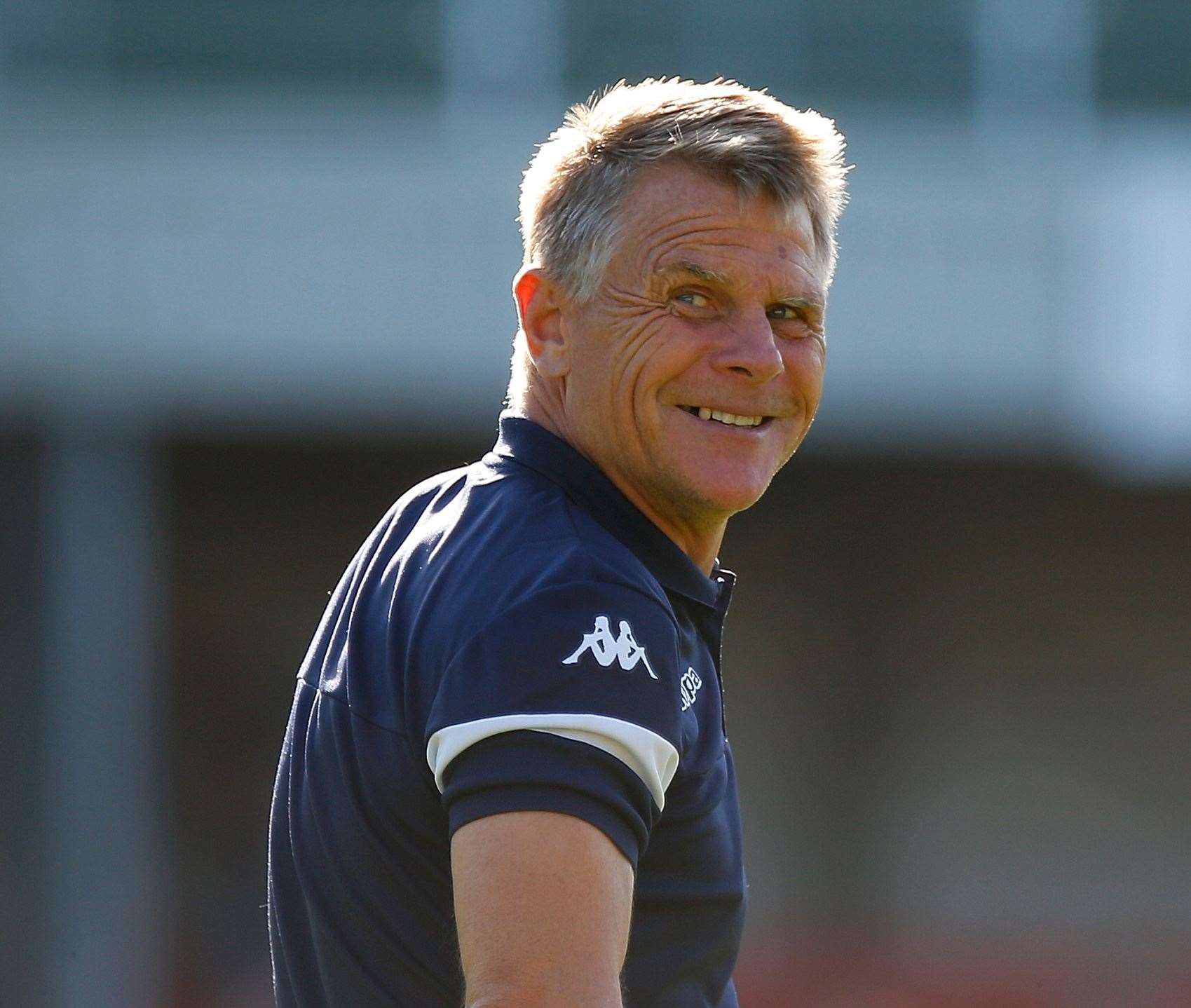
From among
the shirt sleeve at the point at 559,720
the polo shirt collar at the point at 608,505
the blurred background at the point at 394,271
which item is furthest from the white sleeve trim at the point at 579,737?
the blurred background at the point at 394,271

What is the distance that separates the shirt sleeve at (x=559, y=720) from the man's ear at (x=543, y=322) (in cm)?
53

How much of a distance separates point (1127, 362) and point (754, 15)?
8.99ft

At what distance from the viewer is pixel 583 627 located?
1774 mm

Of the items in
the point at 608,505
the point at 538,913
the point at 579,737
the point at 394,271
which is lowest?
the point at 394,271

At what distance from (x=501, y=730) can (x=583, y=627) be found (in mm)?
136

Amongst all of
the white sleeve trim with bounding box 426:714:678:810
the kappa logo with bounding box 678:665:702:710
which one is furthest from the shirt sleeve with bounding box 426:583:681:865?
the kappa logo with bounding box 678:665:702:710

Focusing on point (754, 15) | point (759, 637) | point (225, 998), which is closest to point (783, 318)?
point (754, 15)

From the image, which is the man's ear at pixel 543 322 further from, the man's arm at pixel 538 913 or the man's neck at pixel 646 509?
the man's arm at pixel 538 913

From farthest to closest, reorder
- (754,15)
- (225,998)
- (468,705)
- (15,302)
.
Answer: (225,998), (754,15), (15,302), (468,705)

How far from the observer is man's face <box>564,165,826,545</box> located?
2193 millimetres

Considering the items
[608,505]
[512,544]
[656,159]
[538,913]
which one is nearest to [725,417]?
[608,505]

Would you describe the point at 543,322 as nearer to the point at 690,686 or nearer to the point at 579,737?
the point at 690,686

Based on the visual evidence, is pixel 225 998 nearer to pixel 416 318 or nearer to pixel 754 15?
pixel 416 318

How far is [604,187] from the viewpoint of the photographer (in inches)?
87.3
